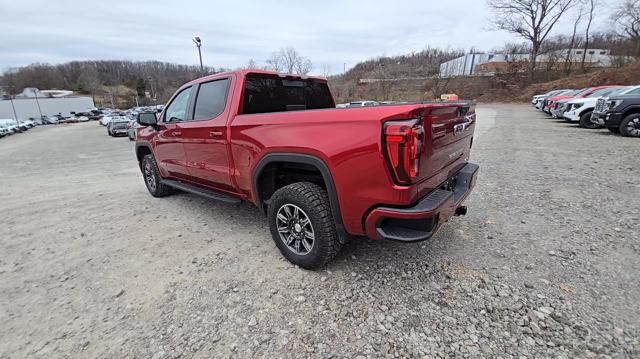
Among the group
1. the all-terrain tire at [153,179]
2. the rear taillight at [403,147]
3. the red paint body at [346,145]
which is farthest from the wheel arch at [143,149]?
the rear taillight at [403,147]

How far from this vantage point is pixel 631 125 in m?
8.91

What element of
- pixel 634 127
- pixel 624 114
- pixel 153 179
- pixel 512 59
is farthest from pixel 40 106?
pixel 634 127

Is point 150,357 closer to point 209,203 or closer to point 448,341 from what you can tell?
point 448,341

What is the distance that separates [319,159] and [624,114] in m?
11.1

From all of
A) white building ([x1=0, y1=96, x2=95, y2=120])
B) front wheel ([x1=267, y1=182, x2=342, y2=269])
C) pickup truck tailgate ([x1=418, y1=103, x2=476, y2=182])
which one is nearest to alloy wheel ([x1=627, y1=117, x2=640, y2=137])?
pickup truck tailgate ([x1=418, y1=103, x2=476, y2=182])

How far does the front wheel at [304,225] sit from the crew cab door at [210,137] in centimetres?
86

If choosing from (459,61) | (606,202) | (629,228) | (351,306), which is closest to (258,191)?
(351,306)

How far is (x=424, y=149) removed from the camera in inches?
82.2

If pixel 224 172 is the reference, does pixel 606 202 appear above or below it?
below

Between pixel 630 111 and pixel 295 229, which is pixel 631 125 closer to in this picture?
pixel 630 111

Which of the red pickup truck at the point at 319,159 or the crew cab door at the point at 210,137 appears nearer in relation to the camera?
the red pickup truck at the point at 319,159

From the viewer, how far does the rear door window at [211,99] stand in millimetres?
3364

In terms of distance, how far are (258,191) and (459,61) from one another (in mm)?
65276

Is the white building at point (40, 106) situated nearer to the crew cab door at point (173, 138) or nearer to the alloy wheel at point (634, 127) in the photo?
the crew cab door at point (173, 138)
